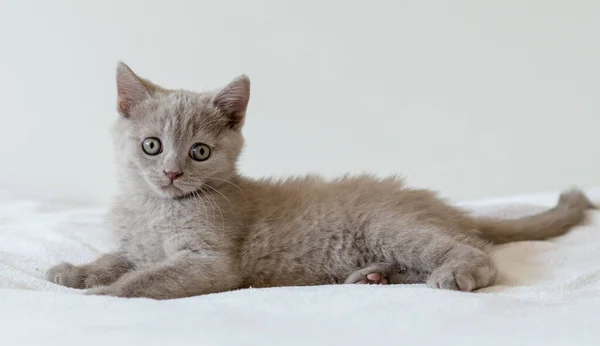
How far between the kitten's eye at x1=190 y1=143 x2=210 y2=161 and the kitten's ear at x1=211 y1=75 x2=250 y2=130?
0.42 ft

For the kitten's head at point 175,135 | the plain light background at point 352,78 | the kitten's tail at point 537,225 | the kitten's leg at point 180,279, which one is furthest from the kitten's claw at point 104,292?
the plain light background at point 352,78

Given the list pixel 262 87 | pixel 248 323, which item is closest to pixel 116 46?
pixel 262 87

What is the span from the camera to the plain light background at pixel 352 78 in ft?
9.82

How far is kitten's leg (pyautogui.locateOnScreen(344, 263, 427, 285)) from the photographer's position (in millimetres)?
1604

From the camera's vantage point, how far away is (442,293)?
1321 millimetres

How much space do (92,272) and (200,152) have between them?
1.27 ft

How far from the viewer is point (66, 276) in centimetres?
161

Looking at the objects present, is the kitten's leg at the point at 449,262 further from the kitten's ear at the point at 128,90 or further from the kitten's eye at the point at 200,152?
the kitten's ear at the point at 128,90

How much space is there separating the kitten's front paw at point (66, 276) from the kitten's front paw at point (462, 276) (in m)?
0.82

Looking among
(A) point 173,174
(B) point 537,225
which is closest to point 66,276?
(A) point 173,174

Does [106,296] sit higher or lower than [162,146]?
lower

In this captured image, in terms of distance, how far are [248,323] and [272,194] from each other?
0.66 m

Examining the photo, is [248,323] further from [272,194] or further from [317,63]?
[317,63]

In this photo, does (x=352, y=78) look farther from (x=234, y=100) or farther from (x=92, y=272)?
(x=92, y=272)
